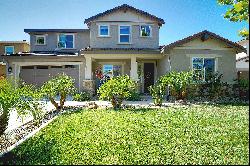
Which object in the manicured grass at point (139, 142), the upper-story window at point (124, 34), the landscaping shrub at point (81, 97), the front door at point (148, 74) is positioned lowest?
the manicured grass at point (139, 142)

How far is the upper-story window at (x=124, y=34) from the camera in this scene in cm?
2195

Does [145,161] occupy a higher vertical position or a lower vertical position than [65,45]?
lower

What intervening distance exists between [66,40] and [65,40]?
0.31 feet

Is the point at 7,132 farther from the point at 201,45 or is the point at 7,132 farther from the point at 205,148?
the point at 201,45

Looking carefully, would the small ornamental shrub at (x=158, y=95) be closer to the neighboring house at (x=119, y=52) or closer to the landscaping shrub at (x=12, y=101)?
the neighboring house at (x=119, y=52)

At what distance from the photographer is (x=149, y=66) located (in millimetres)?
23000

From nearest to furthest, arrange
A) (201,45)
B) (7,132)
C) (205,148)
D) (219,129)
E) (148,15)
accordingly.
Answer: (205,148)
(219,129)
(7,132)
(201,45)
(148,15)

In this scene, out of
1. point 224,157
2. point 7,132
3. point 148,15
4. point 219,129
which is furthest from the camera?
point 148,15

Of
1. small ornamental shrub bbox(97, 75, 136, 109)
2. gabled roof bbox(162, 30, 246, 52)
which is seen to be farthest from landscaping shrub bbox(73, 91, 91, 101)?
gabled roof bbox(162, 30, 246, 52)

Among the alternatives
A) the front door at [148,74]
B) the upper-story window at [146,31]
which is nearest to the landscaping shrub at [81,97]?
the front door at [148,74]

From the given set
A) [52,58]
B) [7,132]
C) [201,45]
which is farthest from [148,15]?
[7,132]

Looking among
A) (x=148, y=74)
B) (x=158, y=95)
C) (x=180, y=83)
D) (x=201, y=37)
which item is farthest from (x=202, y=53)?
(x=148, y=74)

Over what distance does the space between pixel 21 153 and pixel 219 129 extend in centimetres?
519

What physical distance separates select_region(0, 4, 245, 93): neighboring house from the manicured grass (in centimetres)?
926
